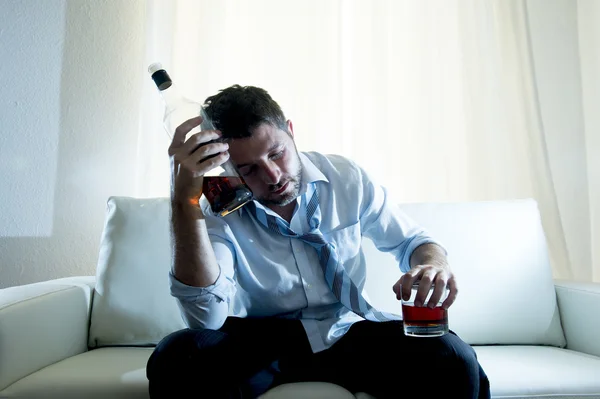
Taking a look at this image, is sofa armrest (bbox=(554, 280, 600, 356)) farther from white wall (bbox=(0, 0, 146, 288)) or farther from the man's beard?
white wall (bbox=(0, 0, 146, 288))

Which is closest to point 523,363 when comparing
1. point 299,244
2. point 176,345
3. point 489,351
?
point 489,351

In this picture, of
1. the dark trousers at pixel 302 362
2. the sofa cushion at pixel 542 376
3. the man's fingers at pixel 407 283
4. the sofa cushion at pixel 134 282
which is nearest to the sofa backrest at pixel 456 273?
the sofa cushion at pixel 134 282

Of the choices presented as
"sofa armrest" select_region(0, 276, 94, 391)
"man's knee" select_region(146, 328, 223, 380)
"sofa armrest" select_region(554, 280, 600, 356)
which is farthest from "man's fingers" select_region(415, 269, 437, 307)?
"sofa armrest" select_region(0, 276, 94, 391)

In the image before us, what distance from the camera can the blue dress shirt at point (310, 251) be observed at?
136 cm

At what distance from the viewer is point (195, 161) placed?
1.14m

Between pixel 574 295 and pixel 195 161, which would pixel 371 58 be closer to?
pixel 574 295

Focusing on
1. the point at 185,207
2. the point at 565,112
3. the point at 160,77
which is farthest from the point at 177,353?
the point at 565,112

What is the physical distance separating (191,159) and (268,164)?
0.76 ft

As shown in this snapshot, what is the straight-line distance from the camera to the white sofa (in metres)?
1.46

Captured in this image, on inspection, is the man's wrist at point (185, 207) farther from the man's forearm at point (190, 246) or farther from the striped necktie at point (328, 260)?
the striped necktie at point (328, 260)

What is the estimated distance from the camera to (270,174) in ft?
4.36

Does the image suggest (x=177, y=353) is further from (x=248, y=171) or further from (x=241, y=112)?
(x=241, y=112)

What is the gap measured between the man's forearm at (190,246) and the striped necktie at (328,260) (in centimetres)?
23

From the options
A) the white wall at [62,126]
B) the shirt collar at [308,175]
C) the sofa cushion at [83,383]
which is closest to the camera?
the sofa cushion at [83,383]
